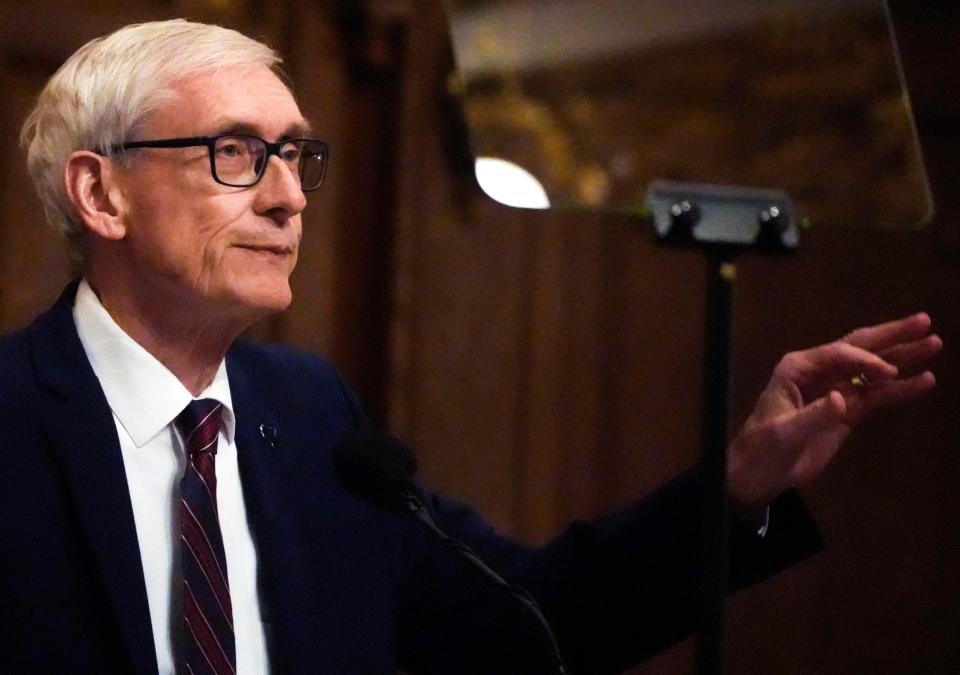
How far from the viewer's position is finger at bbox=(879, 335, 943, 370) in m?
1.69

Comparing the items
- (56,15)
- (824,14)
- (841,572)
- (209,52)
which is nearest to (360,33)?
(56,15)

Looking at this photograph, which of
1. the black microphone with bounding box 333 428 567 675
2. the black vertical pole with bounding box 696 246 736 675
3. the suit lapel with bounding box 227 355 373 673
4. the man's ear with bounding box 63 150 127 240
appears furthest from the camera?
the man's ear with bounding box 63 150 127 240

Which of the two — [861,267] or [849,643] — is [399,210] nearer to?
[861,267]

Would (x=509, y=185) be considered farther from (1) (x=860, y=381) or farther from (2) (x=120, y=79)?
(2) (x=120, y=79)

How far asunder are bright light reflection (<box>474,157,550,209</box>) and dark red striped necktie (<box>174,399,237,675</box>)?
593mm

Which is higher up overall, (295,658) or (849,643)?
(295,658)

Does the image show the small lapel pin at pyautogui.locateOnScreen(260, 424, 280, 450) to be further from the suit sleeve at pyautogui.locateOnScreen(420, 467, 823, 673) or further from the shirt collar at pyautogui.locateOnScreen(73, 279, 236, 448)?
the suit sleeve at pyautogui.locateOnScreen(420, 467, 823, 673)

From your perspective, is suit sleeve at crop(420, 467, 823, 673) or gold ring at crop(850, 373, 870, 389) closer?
gold ring at crop(850, 373, 870, 389)

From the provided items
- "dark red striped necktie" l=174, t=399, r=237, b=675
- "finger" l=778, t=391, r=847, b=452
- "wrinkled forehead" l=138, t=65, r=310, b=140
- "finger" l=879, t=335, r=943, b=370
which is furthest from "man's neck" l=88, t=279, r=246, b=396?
"finger" l=879, t=335, r=943, b=370

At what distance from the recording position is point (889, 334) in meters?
1.71

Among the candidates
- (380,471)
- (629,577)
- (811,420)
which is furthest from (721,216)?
(629,577)

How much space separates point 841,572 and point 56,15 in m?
2.20

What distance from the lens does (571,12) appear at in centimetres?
167

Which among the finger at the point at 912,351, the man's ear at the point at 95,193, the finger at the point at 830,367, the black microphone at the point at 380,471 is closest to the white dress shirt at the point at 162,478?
the man's ear at the point at 95,193
